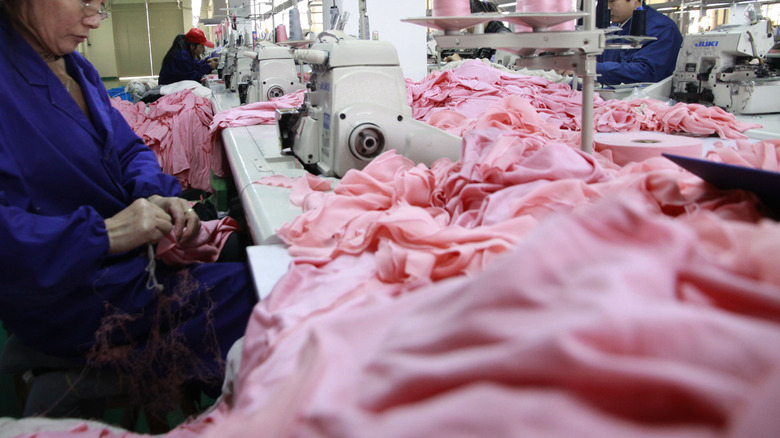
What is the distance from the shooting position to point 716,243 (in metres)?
→ 0.60

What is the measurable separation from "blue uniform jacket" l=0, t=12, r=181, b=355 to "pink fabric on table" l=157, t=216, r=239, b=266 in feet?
0.24

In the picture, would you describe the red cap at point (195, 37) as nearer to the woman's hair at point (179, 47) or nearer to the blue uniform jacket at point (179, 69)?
the woman's hair at point (179, 47)

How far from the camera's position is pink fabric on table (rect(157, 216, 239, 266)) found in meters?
1.67

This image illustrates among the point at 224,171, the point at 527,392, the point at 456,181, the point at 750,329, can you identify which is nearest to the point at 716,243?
the point at 750,329

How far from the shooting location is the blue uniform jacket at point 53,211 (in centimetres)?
137

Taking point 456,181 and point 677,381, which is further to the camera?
point 456,181

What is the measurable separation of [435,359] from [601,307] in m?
0.14

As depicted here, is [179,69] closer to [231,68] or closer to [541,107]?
[231,68]

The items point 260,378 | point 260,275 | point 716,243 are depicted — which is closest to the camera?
point 716,243

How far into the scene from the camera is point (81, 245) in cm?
142

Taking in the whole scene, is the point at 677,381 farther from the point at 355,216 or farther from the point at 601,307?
the point at 355,216

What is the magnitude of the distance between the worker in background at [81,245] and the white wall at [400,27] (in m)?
3.54

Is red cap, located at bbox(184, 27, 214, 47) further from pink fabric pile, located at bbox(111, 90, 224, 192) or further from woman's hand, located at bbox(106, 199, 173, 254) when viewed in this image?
woman's hand, located at bbox(106, 199, 173, 254)

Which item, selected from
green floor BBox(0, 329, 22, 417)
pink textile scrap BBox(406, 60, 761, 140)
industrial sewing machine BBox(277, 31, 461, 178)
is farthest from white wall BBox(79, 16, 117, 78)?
industrial sewing machine BBox(277, 31, 461, 178)
